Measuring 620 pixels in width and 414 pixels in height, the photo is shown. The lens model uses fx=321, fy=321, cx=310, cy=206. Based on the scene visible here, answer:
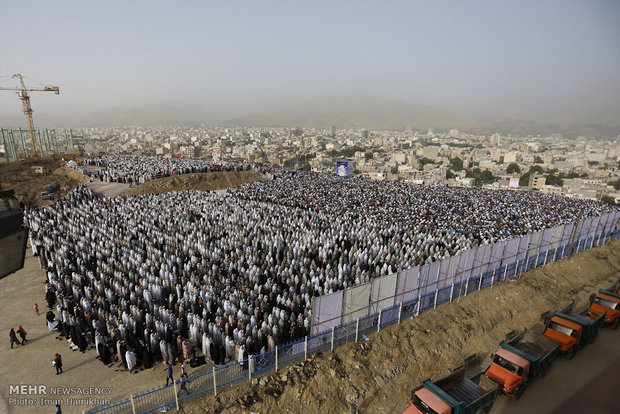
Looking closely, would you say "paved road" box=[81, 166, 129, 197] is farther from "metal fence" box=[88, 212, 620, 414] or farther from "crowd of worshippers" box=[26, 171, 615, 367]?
"metal fence" box=[88, 212, 620, 414]

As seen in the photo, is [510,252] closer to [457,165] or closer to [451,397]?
[451,397]

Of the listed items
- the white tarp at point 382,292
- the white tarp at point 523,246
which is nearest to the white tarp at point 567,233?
the white tarp at point 523,246

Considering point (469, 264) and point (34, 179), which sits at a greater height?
point (469, 264)

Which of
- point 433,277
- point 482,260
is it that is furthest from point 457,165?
point 433,277

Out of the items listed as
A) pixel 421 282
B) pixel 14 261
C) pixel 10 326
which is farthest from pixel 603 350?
pixel 10 326

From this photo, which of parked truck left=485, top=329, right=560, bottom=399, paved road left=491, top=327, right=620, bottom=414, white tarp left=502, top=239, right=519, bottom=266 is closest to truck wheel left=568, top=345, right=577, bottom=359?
paved road left=491, top=327, right=620, bottom=414
